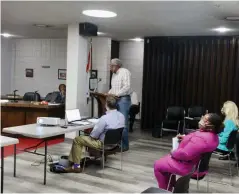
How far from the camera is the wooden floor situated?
409 cm

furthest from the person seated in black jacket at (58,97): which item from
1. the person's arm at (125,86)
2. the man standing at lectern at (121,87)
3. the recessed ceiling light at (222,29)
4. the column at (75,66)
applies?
the recessed ceiling light at (222,29)

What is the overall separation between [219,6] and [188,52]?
3.66m

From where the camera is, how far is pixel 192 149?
133 inches

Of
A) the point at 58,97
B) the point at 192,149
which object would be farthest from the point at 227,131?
the point at 58,97

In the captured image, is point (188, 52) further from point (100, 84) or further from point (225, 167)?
point (225, 167)

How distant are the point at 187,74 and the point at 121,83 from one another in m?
2.86

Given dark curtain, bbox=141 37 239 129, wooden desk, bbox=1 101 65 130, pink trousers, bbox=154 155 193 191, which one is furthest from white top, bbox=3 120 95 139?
dark curtain, bbox=141 37 239 129

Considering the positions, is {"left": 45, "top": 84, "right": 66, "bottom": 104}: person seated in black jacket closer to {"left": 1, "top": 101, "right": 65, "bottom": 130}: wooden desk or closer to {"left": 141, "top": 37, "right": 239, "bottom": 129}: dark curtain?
{"left": 1, "top": 101, "right": 65, "bottom": 130}: wooden desk

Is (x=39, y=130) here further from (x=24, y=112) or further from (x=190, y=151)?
(x=24, y=112)

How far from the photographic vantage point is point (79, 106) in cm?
703

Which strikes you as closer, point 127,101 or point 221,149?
point 221,149

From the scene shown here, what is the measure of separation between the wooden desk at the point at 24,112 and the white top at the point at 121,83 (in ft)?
6.05

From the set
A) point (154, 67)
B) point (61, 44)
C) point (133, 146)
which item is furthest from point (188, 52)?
point (61, 44)

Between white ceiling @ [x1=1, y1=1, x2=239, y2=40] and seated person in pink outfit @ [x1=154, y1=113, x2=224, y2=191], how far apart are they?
195 cm
